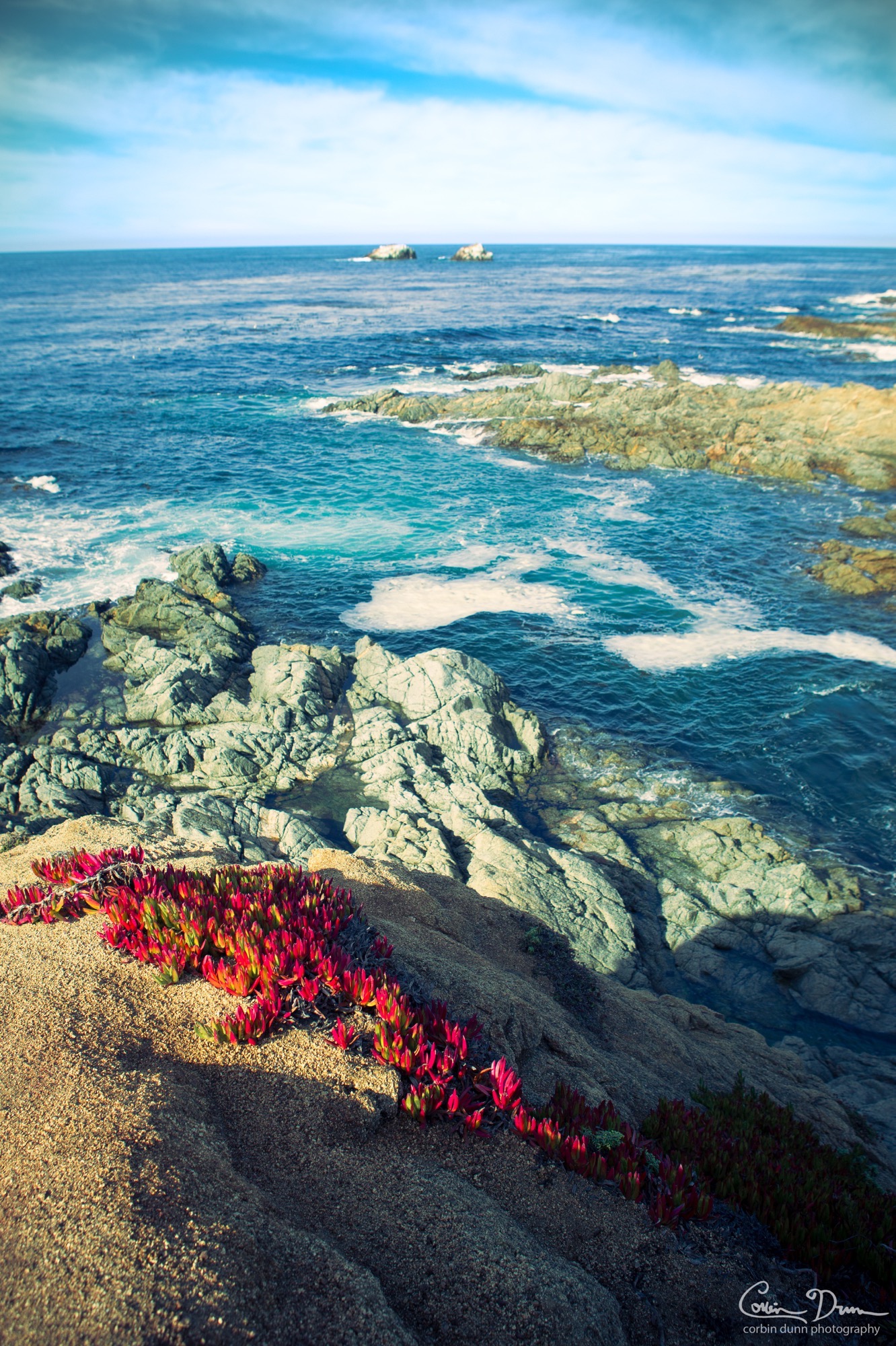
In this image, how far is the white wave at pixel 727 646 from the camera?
82.1 ft

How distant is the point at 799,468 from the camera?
43.3 meters

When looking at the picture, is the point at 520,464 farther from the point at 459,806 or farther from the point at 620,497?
the point at 459,806

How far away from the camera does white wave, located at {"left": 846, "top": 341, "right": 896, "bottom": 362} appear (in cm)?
7894

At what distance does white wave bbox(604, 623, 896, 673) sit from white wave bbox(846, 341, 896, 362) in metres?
71.0

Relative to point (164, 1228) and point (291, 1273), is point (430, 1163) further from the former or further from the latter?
point (164, 1228)

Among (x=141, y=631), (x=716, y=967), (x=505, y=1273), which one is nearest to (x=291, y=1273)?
(x=505, y=1273)

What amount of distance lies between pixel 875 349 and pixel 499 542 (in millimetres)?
78838

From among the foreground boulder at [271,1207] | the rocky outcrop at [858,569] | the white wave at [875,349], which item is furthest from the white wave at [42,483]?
the white wave at [875,349]

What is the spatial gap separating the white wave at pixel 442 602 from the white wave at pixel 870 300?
133216mm

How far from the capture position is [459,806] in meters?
16.8

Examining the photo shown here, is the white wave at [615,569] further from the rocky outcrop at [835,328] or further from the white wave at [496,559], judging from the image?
the rocky outcrop at [835,328]

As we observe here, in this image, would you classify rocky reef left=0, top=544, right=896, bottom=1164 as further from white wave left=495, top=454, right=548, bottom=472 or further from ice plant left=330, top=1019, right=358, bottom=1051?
white wave left=495, top=454, right=548, bottom=472

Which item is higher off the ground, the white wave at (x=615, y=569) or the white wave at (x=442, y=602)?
the white wave at (x=615, y=569)

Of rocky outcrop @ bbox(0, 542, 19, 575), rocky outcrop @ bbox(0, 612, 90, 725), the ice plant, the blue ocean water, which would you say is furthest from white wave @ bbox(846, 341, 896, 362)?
the ice plant
